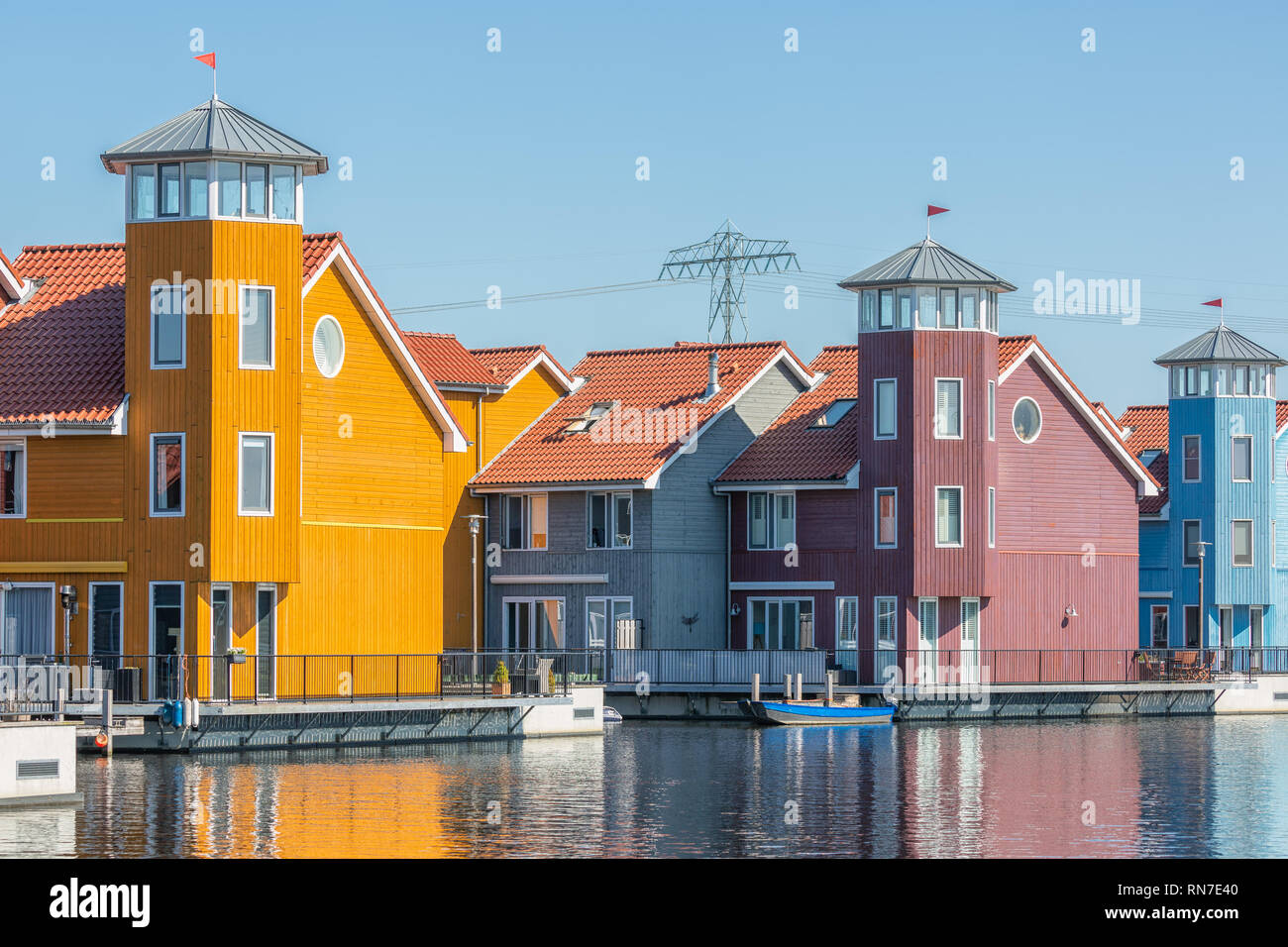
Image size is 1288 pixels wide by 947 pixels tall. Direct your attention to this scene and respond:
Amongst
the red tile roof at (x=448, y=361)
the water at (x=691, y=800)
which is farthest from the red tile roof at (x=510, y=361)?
the water at (x=691, y=800)

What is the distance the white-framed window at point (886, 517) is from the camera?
213ft

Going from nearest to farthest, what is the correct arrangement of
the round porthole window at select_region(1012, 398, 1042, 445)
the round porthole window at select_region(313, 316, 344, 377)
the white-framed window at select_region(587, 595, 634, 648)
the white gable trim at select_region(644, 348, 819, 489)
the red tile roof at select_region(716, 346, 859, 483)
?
the round porthole window at select_region(313, 316, 344, 377) < the white gable trim at select_region(644, 348, 819, 489) < the white-framed window at select_region(587, 595, 634, 648) < the red tile roof at select_region(716, 346, 859, 483) < the round porthole window at select_region(1012, 398, 1042, 445)

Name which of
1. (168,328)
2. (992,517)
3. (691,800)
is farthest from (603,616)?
A: (691,800)

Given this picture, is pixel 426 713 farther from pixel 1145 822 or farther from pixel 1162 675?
pixel 1162 675

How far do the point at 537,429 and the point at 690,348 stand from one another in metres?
5.73

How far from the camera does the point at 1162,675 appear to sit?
70500mm

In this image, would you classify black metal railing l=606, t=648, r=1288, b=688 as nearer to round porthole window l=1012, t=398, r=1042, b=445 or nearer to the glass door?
round porthole window l=1012, t=398, r=1042, b=445

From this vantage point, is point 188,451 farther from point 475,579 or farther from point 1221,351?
point 1221,351

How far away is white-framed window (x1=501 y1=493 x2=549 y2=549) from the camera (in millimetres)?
68812

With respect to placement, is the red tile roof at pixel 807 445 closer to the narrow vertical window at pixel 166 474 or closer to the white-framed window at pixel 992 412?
the white-framed window at pixel 992 412

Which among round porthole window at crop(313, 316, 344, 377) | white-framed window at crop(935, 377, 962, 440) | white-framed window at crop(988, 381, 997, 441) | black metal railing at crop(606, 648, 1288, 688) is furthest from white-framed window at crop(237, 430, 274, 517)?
white-framed window at crop(988, 381, 997, 441)

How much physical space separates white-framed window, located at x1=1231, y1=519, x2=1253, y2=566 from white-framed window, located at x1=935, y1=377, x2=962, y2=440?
20458 mm

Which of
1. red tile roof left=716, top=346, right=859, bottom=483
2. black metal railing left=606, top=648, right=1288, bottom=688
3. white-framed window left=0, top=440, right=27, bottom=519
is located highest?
red tile roof left=716, top=346, right=859, bottom=483

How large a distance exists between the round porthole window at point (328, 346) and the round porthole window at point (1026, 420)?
2290cm
